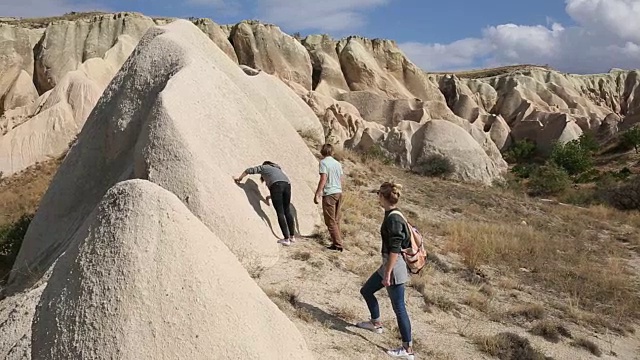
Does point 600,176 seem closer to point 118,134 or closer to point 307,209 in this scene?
point 307,209

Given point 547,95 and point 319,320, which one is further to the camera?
point 547,95

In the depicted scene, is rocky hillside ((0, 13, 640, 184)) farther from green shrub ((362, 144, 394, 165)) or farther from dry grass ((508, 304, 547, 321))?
dry grass ((508, 304, 547, 321))

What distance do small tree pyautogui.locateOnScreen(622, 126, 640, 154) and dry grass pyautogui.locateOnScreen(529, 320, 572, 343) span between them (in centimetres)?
2898

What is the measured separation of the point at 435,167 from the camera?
1841 centimetres

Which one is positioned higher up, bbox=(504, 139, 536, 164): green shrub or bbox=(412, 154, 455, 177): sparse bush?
bbox=(412, 154, 455, 177): sparse bush

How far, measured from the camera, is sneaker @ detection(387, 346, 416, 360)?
4566mm

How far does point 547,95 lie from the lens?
48594mm

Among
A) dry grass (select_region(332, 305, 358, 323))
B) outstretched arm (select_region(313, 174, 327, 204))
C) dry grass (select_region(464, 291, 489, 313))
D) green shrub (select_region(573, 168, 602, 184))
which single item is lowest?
green shrub (select_region(573, 168, 602, 184))

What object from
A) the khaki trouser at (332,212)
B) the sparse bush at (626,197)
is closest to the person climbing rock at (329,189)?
the khaki trouser at (332,212)

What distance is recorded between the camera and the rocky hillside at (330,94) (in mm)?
17203

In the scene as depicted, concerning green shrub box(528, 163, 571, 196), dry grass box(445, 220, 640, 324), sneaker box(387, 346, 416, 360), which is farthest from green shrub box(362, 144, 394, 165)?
sneaker box(387, 346, 416, 360)

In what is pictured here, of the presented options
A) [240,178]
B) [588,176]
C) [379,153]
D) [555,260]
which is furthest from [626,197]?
[240,178]

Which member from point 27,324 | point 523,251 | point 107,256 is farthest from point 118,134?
point 523,251

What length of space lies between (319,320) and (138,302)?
2.45 m
